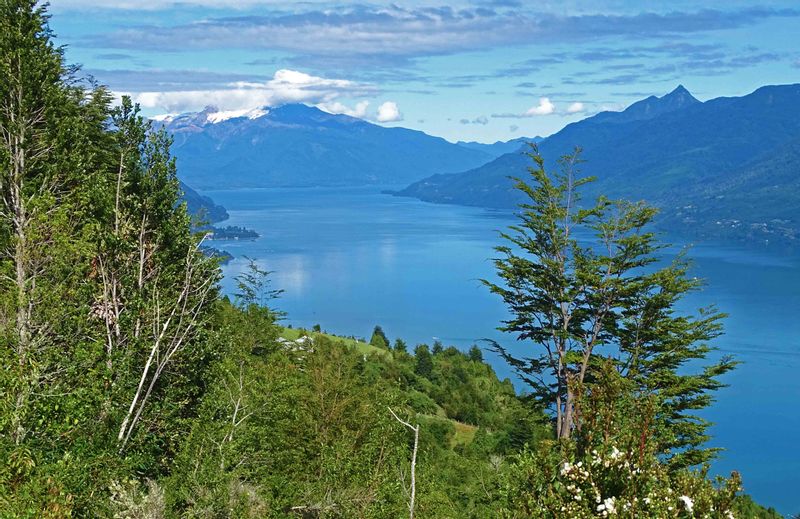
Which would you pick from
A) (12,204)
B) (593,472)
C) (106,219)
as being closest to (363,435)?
(106,219)

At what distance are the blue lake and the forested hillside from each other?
18043 mm

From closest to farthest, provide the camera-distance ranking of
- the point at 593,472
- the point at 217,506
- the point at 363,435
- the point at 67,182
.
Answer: the point at 593,472
the point at 217,506
the point at 67,182
the point at 363,435

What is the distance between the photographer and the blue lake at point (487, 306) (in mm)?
66438

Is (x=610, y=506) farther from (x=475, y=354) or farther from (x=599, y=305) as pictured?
(x=475, y=354)

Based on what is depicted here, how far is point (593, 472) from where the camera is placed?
6.65m

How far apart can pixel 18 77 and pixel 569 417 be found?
14.6 meters

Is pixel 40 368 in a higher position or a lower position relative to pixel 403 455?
higher

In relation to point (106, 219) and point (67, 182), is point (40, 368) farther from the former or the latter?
point (67, 182)

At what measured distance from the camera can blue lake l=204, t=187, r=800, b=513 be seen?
6644 cm

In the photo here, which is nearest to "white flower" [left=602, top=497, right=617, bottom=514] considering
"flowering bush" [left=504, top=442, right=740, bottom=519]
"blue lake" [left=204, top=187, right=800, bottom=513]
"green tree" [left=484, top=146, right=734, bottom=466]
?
"flowering bush" [left=504, top=442, right=740, bottom=519]

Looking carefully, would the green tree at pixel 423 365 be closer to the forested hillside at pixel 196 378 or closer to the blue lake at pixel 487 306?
the blue lake at pixel 487 306

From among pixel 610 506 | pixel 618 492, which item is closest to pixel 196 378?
pixel 618 492

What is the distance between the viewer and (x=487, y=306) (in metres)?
120

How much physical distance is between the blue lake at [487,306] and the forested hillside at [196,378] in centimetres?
1804
